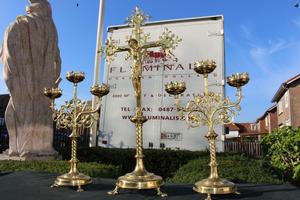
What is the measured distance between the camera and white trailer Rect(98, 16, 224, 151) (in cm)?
852

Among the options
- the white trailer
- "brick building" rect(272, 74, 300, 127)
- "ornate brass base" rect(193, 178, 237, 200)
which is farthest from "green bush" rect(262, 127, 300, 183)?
"brick building" rect(272, 74, 300, 127)

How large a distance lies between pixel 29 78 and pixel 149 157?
3908 millimetres

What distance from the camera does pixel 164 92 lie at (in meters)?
8.88

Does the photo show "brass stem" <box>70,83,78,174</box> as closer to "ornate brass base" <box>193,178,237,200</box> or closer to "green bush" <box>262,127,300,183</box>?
"ornate brass base" <box>193,178,237,200</box>

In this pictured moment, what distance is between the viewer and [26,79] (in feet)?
28.5

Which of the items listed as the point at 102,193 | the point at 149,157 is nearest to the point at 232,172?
the point at 102,193

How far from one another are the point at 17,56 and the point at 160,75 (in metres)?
3.88

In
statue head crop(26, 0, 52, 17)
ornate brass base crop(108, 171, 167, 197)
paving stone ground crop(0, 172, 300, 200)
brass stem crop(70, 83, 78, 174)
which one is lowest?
paving stone ground crop(0, 172, 300, 200)

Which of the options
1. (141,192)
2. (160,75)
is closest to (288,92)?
(160,75)

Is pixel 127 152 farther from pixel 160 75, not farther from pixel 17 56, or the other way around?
pixel 17 56

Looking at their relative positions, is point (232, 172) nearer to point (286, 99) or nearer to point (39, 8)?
point (39, 8)

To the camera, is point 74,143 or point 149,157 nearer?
point 74,143

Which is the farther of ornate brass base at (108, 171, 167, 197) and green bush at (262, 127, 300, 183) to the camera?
green bush at (262, 127, 300, 183)

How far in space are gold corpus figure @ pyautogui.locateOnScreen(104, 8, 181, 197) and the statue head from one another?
6.10 metres
